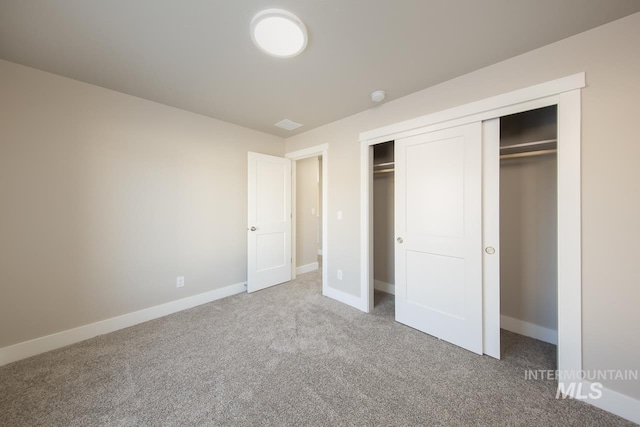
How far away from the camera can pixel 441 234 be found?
2.07 meters

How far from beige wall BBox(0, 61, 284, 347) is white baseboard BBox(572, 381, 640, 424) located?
3604mm

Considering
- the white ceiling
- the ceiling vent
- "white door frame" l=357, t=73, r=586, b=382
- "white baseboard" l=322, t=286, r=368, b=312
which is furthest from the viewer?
the ceiling vent

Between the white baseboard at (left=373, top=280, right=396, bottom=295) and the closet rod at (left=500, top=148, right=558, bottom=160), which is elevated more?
the closet rod at (left=500, top=148, right=558, bottom=160)

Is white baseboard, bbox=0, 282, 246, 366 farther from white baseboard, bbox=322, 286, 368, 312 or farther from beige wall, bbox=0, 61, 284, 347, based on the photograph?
white baseboard, bbox=322, 286, 368, 312

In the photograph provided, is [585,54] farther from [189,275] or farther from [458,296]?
[189,275]

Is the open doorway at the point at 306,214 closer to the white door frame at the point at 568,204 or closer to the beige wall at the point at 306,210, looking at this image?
the beige wall at the point at 306,210

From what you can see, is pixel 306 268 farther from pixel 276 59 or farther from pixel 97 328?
pixel 276 59

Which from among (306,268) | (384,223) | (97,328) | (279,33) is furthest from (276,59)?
(306,268)

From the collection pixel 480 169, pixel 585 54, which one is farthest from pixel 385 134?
pixel 585 54

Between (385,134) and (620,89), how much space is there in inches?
62.1

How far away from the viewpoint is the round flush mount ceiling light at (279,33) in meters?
1.33

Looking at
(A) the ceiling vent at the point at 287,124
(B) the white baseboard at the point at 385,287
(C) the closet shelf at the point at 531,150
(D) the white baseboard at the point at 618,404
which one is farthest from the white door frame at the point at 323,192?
(D) the white baseboard at the point at 618,404

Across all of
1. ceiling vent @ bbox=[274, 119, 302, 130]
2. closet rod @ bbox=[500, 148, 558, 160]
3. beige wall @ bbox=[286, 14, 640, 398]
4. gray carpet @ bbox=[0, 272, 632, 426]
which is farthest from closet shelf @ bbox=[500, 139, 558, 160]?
ceiling vent @ bbox=[274, 119, 302, 130]

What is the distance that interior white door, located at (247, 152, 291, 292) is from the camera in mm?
3217
